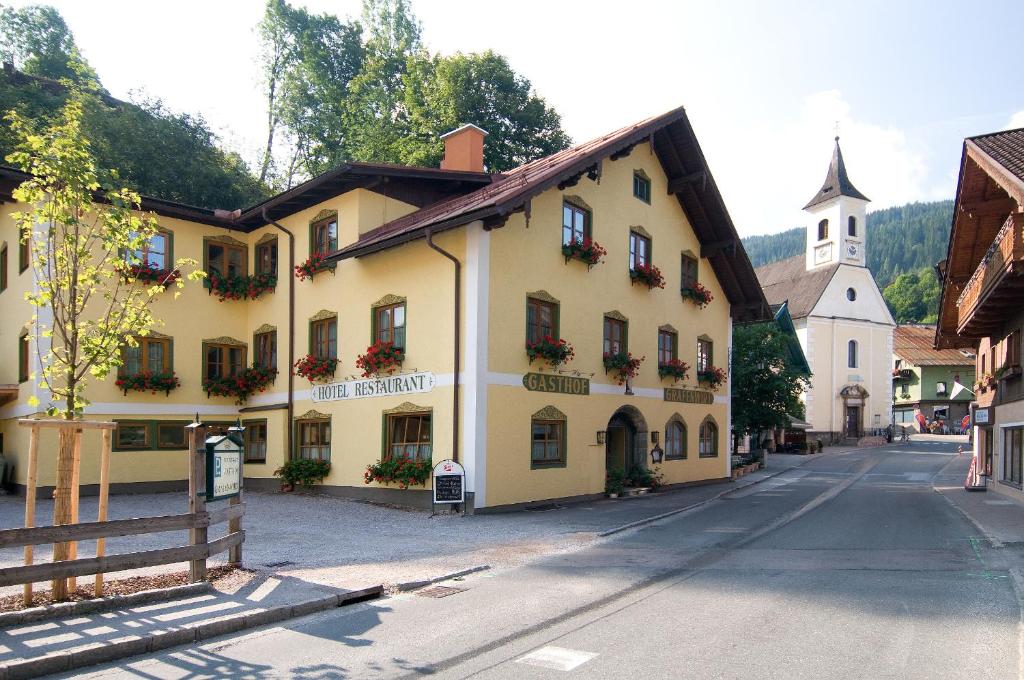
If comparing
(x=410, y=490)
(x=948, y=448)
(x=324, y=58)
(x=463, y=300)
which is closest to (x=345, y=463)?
(x=410, y=490)

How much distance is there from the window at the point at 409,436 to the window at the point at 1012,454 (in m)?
15.1

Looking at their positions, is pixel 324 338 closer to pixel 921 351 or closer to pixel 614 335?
pixel 614 335

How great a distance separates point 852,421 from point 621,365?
41.6 m

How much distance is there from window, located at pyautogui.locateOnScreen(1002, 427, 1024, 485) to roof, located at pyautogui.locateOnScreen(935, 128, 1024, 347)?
508cm

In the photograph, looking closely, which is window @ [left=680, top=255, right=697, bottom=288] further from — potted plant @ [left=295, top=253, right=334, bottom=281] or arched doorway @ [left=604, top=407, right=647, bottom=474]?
potted plant @ [left=295, top=253, right=334, bottom=281]

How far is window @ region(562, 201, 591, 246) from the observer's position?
803 inches

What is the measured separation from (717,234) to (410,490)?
13.7 meters

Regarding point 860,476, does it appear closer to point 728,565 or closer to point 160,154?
point 728,565

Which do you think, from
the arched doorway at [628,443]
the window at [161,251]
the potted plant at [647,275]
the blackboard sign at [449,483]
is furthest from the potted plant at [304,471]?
the potted plant at [647,275]

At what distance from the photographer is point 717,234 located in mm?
26484

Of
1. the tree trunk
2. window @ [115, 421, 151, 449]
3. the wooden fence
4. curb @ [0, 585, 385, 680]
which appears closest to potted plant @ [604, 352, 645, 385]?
the wooden fence

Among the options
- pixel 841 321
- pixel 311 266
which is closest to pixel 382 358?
pixel 311 266

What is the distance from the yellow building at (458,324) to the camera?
714 inches

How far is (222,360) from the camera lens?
965 inches
